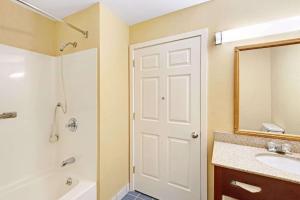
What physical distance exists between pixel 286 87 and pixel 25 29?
8.53 ft

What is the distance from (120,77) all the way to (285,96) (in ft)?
5.33

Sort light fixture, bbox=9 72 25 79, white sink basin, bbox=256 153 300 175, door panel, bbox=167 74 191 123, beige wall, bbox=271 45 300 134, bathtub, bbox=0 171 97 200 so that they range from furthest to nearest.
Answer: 1. door panel, bbox=167 74 191 123
2. light fixture, bbox=9 72 25 79
3. bathtub, bbox=0 171 97 200
4. beige wall, bbox=271 45 300 134
5. white sink basin, bbox=256 153 300 175

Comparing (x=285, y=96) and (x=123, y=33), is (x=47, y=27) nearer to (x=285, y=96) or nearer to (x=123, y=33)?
(x=123, y=33)

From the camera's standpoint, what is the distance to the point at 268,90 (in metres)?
1.29

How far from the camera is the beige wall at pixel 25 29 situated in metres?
1.50

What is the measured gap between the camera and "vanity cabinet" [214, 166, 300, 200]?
0.83 m

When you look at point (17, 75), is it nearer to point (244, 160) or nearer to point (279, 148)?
point (244, 160)

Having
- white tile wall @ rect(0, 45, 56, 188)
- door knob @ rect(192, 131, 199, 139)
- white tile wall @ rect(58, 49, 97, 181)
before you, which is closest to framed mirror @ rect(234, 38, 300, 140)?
door knob @ rect(192, 131, 199, 139)

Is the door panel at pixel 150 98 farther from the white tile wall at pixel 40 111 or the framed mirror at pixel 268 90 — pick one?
the framed mirror at pixel 268 90

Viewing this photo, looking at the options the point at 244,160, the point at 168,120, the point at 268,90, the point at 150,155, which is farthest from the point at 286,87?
the point at 150,155

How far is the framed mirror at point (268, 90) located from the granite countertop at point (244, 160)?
160 millimetres

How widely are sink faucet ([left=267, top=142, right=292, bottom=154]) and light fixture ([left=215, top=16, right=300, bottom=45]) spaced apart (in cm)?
91

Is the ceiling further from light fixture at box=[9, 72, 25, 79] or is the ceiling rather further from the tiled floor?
the tiled floor

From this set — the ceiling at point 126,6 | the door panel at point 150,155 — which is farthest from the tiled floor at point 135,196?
the ceiling at point 126,6
